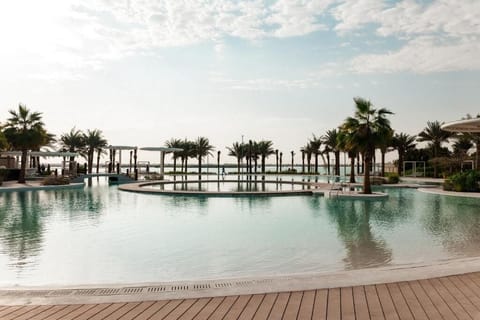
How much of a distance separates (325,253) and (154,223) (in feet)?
21.1

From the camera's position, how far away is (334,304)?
4500mm

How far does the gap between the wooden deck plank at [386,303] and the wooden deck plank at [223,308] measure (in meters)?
1.68

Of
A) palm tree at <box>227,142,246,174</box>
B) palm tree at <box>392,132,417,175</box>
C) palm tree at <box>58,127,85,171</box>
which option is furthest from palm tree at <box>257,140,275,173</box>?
palm tree at <box>58,127,85,171</box>

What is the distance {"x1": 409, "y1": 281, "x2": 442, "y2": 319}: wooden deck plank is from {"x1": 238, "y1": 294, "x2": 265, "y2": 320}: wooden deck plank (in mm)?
1811

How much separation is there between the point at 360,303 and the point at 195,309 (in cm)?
188

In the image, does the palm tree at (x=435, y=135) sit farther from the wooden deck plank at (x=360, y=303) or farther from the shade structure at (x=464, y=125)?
the wooden deck plank at (x=360, y=303)

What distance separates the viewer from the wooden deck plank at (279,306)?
4172mm

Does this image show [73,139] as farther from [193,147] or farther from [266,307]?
[266,307]

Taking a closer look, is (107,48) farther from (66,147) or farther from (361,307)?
(66,147)

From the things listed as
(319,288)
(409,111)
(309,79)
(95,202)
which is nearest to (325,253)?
(319,288)

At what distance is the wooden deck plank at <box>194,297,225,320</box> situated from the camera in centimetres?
419

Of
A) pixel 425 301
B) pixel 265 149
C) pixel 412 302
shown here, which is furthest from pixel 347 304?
pixel 265 149

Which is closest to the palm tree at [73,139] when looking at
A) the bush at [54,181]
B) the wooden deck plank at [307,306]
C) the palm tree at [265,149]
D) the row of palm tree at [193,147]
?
the row of palm tree at [193,147]

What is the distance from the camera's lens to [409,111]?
30.3 m
